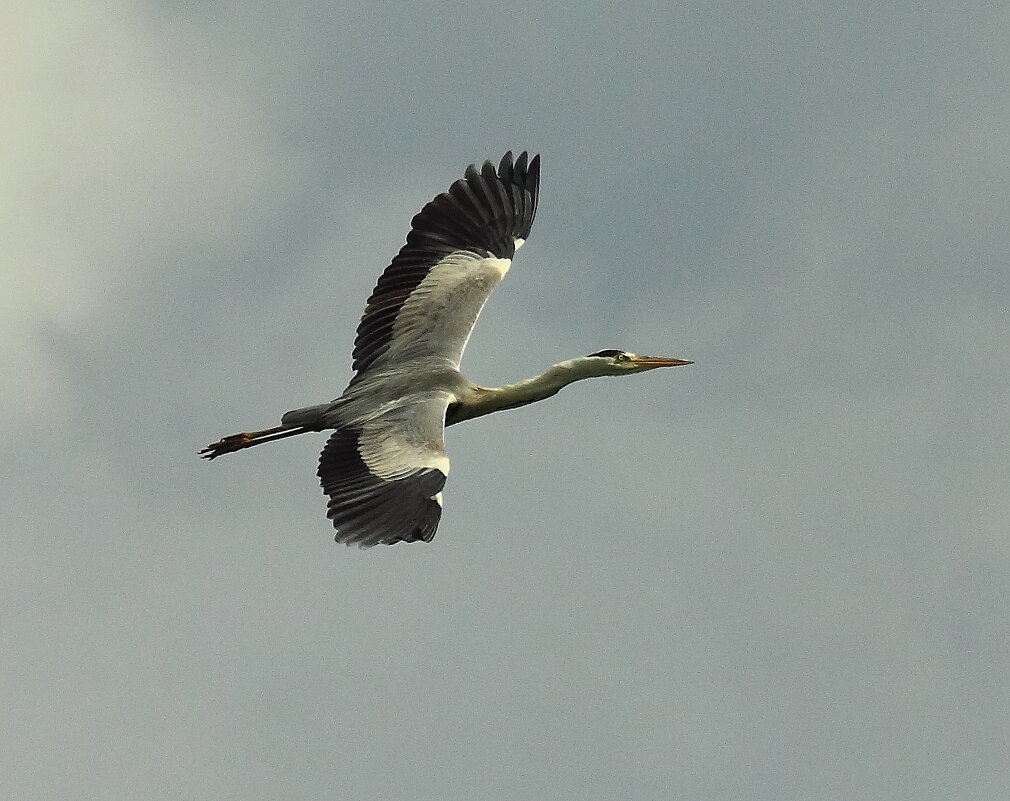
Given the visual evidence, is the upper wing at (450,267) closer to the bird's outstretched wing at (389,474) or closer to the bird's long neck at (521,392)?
the bird's long neck at (521,392)

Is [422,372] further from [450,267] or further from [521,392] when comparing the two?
[450,267]

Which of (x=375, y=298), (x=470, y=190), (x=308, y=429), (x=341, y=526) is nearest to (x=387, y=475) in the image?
(x=341, y=526)

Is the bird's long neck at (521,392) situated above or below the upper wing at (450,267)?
below

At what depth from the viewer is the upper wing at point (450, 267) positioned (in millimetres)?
20594

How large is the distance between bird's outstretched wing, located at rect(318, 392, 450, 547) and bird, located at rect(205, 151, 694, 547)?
11 millimetres

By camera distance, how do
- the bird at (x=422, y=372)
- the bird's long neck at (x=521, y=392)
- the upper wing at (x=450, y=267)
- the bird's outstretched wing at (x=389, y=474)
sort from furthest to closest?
the upper wing at (x=450, y=267)
the bird's long neck at (x=521, y=392)
the bird at (x=422, y=372)
the bird's outstretched wing at (x=389, y=474)

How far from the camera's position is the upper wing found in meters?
20.6

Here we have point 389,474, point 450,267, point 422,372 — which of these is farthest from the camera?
point 450,267

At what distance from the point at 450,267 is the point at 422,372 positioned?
77.4 inches

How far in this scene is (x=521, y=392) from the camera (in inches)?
814

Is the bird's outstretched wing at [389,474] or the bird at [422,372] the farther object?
the bird at [422,372]

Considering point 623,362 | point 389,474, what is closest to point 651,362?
point 623,362

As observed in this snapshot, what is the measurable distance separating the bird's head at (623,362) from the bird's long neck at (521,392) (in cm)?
7

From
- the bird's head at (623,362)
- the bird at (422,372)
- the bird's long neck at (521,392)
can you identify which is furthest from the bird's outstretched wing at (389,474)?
the bird's head at (623,362)
